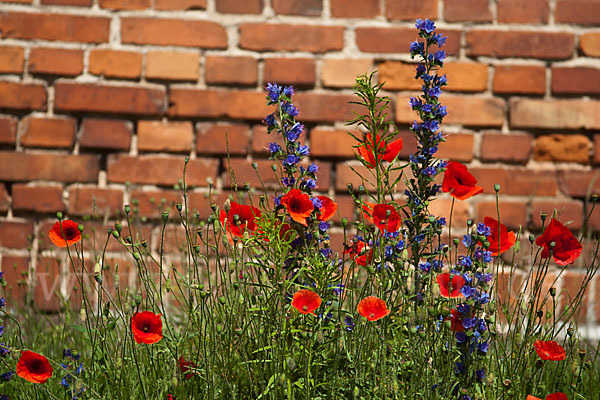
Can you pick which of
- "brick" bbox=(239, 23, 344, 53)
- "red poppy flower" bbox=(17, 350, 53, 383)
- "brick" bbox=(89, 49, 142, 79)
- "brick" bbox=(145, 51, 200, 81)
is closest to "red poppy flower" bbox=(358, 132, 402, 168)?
"red poppy flower" bbox=(17, 350, 53, 383)

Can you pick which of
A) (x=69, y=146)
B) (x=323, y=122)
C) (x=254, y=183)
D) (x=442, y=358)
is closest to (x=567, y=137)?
(x=323, y=122)

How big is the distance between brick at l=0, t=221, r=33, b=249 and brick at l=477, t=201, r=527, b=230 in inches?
60.6

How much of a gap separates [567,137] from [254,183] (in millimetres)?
1076

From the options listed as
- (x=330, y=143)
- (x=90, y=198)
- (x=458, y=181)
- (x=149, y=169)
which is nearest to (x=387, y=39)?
(x=330, y=143)

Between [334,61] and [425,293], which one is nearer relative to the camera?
[425,293]

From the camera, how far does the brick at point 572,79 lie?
217 cm

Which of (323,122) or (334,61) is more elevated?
(334,61)

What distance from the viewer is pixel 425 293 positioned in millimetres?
1219

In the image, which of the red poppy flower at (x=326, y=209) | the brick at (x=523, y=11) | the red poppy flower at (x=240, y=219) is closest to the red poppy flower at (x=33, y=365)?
the red poppy flower at (x=240, y=219)

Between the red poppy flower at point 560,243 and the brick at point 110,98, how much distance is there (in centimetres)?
138

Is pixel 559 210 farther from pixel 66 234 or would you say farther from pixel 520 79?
pixel 66 234

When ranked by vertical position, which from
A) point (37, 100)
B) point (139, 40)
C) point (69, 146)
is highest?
point (139, 40)

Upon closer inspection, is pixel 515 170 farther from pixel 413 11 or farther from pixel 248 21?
pixel 248 21

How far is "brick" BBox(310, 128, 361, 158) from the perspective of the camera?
85.2 inches
